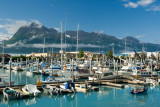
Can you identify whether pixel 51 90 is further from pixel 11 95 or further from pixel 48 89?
→ pixel 11 95

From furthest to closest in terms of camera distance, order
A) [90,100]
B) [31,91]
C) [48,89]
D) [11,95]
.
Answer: [48,89] → [31,91] → [90,100] → [11,95]

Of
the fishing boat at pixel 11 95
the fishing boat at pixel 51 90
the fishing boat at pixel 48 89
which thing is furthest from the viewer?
the fishing boat at pixel 48 89

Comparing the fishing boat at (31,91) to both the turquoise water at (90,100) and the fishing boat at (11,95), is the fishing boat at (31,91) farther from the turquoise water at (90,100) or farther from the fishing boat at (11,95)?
the fishing boat at (11,95)

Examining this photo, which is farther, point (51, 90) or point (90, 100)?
point (51, 90)

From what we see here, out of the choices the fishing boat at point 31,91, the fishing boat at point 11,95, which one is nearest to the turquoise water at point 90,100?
the fishing boat at point 11,95

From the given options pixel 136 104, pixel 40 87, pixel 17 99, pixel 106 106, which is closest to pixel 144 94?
pixel 136 104

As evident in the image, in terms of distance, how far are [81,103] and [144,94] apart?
13271 mm

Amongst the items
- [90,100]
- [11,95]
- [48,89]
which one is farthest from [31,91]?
→ [90,100]

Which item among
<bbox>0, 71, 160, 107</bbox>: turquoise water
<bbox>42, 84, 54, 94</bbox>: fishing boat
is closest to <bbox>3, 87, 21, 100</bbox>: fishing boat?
<bbox>0, 71, 160, 107</bbox>: turquoise water

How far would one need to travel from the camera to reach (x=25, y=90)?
1265 inches

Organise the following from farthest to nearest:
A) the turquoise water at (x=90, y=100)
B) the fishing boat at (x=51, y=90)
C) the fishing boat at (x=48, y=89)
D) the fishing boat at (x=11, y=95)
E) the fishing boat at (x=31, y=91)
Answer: the fishing boat at (x=48, y=89)
the fishing boat at (x=51, y=90)
the fishing boat at (x=31, y=91)
the fishing boat at (x=11, y=95)
the turquoise water at (x=90, y=100)

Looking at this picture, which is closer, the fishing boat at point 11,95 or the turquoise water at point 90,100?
the turquoise water at point 90,100

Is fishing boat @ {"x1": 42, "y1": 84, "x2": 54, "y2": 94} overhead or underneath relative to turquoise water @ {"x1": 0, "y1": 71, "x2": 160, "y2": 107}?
overhead

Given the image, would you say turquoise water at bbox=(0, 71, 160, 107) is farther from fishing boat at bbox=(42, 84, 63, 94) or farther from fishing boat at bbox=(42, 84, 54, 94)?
fishing boat at bbox=(42, 84, 54, 94)
